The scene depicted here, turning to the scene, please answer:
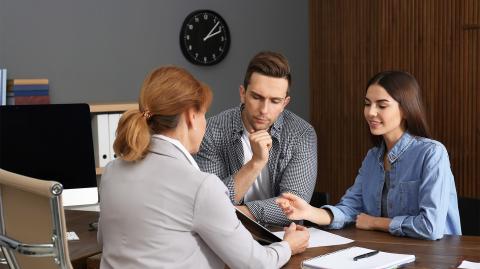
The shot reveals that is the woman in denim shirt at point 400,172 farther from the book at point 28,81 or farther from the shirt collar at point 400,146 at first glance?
the book at point 28,81

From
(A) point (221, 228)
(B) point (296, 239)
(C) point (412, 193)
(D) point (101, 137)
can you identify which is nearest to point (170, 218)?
(A) point (221, 228)

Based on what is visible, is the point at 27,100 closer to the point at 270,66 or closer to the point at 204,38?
the point at 204,38

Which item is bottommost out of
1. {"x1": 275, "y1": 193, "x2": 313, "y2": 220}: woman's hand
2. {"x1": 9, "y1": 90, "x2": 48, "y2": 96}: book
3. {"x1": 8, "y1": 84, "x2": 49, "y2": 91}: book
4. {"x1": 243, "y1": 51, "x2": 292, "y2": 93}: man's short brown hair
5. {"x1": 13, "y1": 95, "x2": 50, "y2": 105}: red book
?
{"x1": 275, "y1": 193, "x2": 313, "y2": 220}: woman's hand

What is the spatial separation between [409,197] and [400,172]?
0.10 meters

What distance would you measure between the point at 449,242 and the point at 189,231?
100 centimetres

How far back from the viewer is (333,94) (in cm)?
547

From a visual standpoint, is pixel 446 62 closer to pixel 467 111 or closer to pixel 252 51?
pixel 467 111

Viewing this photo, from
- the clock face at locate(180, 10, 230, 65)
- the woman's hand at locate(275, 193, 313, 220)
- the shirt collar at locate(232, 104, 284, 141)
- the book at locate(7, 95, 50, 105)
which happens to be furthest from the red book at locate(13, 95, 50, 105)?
the woman's hand at locate(275, 193, 313, 220)

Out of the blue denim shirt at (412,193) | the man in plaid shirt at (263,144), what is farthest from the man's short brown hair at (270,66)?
the blue denim shirt at (412,193)

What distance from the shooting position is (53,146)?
9.42 feet

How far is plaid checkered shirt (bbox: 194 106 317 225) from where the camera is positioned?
3.10 meters

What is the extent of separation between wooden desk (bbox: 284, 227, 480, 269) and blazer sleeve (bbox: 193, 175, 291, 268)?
0.86ft

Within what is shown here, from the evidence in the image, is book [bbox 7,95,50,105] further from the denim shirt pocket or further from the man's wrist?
the denim shirt pocket

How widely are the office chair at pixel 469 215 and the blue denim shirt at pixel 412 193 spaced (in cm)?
20
